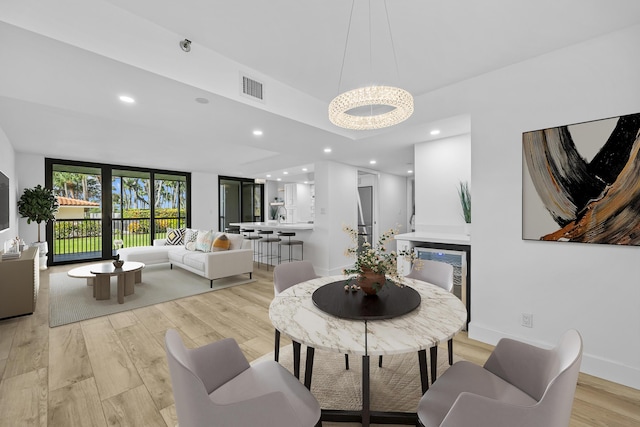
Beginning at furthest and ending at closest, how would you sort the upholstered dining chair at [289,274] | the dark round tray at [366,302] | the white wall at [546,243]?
1. the upholstered dining chair at [289,274]
2. the white wall at [546,243]
3. the dark round tray at [366,302]

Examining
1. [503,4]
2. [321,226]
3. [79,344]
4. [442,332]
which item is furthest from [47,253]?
[503,4]

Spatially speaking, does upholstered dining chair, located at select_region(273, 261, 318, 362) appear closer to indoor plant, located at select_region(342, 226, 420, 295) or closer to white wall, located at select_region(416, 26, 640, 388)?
indoor plant, located at select_region(342, 226, 420, 295)

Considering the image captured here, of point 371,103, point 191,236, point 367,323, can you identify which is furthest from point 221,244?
point 367,323

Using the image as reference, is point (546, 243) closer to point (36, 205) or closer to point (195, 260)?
point (195, 260)

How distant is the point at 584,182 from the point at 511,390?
A: 1743 millimetres

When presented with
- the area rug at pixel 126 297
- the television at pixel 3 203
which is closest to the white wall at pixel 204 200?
the area rug at pixel 126 297

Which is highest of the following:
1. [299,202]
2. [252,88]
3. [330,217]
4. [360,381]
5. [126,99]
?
[252,88]

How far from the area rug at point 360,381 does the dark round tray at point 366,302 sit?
740 millimetres

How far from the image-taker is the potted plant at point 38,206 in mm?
5430

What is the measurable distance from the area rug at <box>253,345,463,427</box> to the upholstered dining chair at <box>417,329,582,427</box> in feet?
2.20

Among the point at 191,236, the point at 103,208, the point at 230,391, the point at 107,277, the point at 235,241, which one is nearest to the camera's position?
the point at 230,391

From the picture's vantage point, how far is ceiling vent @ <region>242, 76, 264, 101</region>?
253 centimetres

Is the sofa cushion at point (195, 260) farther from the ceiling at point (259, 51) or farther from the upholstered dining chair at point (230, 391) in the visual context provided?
the upholstered dining chair at point (230, 391)

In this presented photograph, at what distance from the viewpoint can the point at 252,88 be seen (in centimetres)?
259
